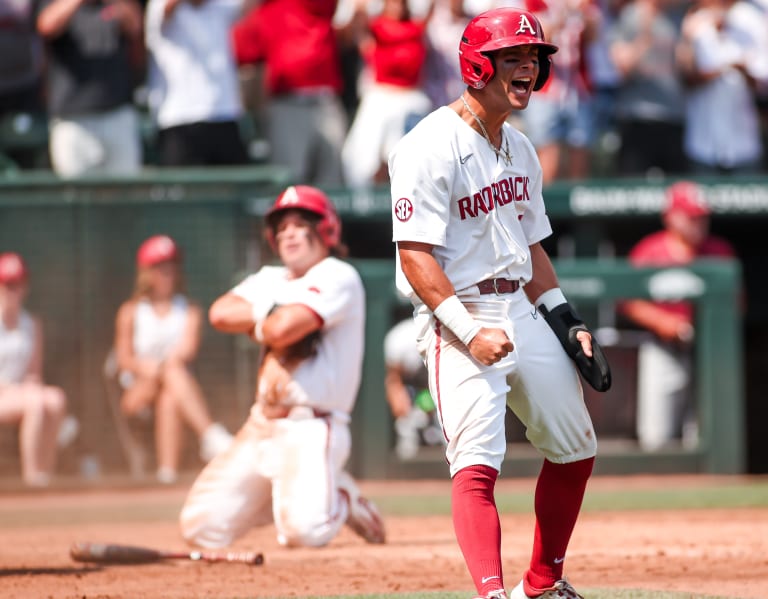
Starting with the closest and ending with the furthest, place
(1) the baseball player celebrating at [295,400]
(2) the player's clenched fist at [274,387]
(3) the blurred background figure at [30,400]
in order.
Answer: (1) the baseball player celebrating at [295,400], (2) the player's clenched fist at [274,387], (3) the blurred background figure at [30,400]

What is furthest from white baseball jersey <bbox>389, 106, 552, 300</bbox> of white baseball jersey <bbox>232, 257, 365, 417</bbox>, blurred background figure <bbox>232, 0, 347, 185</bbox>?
blurred background figure <bbox>232, 0, 347, 185</bbox>

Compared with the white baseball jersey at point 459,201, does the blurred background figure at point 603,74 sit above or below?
above

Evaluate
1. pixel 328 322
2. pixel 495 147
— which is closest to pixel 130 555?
pixel 328 322

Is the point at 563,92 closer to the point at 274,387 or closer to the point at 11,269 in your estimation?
the point at 11,269

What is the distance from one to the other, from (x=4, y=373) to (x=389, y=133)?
2972mm

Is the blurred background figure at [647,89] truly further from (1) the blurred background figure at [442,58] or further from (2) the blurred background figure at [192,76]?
(2) the blurred background figure at [192,76]

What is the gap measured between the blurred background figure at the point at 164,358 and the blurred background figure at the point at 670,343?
107 inches

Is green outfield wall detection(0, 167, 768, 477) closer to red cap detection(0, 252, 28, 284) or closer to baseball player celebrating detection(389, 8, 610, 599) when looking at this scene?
red cap detection(0, 252, 28, 284)

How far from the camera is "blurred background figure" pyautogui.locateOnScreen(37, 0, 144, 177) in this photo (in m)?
8.98

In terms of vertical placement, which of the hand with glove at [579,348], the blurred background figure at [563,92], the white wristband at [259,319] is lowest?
the hand with glove at [579,348]

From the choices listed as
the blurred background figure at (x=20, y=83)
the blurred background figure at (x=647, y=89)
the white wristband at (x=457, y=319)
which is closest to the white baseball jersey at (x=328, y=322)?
the white wristband at (x=457, y=319)

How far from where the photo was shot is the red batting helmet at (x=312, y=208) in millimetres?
5980

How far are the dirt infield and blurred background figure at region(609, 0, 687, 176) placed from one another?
3194 mm

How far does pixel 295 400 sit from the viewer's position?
594cm
